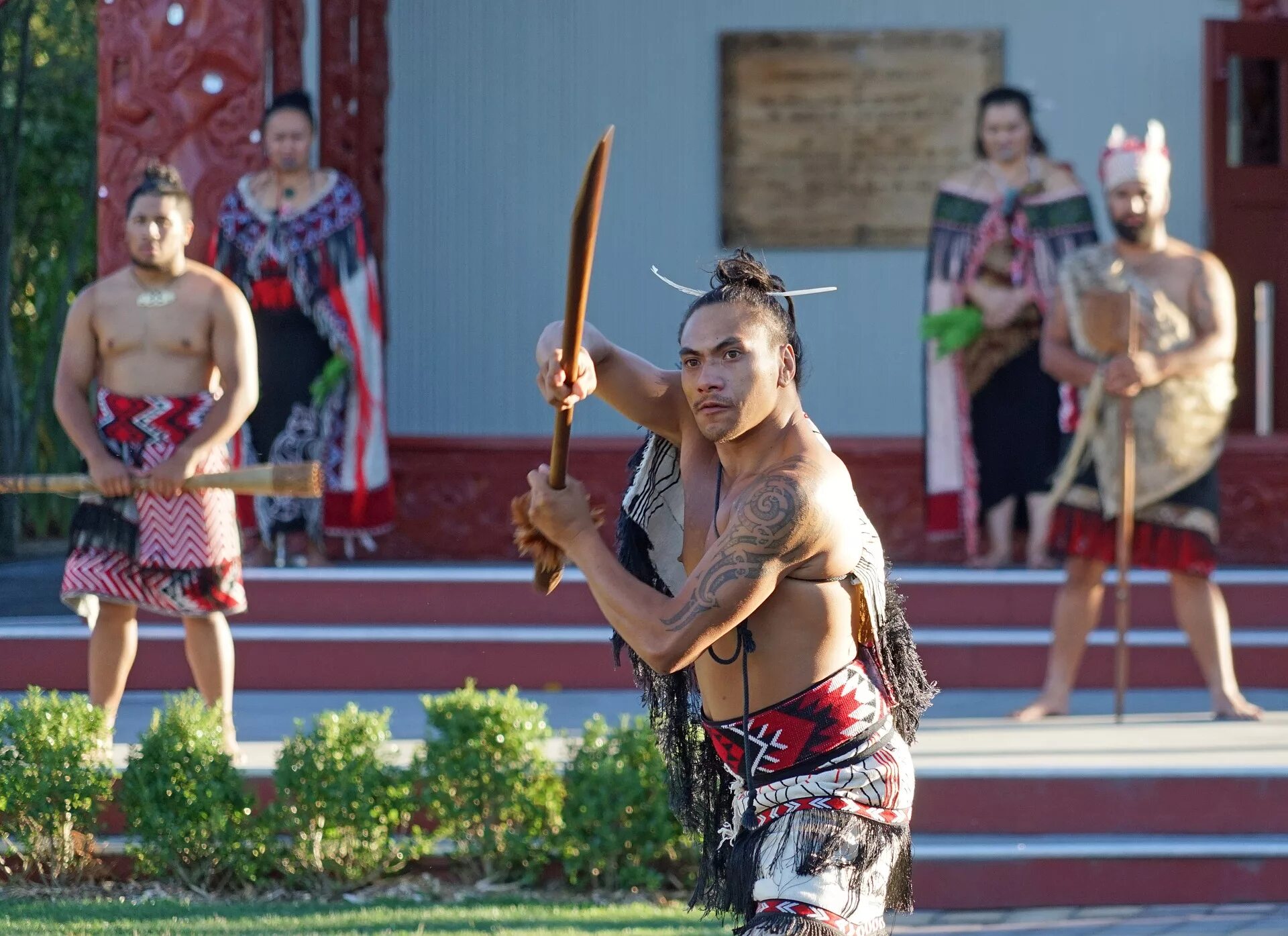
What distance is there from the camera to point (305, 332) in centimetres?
890

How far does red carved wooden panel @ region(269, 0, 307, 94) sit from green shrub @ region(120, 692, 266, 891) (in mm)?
4516

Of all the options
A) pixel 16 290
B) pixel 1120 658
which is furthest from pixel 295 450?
pixel 16 290

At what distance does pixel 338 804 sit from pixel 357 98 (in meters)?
5.20

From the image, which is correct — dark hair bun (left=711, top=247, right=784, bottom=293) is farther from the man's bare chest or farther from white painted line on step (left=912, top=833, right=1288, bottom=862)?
the man's bare chest

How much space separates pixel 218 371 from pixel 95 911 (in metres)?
2.06

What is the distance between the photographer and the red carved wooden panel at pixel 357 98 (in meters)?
9.70

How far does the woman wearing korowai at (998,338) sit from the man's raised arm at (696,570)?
5.56m

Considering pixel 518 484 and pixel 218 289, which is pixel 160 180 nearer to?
pixel 218 289

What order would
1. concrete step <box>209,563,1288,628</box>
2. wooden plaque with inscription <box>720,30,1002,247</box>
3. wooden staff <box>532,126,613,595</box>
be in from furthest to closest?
wooden plaque with inscription <box>720,30,1002,247</box>, concrete step <box>209,563,1288,628</box>, wooden staff <box>532,126,613,595</box>

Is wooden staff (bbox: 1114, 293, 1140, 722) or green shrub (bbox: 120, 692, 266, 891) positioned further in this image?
wooden staff (bbox: 1114, 293, 1140, 722)

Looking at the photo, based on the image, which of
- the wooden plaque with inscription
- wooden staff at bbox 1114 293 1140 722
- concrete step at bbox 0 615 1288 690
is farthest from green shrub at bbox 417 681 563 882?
the wooden plaque with inscription

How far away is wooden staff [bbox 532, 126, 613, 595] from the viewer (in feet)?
10.2

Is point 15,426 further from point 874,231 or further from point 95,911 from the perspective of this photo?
point 95,911

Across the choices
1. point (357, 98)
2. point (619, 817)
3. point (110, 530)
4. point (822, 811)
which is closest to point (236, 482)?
point (110, 530)
